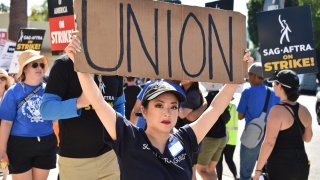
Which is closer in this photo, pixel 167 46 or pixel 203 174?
pixel 167 46

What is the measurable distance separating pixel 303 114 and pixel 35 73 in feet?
7.89

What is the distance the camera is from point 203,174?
605 cm

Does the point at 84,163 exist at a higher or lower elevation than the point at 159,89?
lower

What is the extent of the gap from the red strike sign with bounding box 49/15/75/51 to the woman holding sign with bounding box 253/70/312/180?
4.26m

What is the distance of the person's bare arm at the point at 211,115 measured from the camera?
290cm

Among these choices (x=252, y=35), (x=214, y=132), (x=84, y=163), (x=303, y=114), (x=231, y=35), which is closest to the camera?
(x=231, y=35)

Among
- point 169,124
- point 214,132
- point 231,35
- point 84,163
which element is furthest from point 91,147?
point 214,132

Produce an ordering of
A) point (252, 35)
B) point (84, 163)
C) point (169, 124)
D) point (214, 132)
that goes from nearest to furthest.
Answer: point (169, 124)
point (84, 163)
point (214, 132)
point (252, 35)

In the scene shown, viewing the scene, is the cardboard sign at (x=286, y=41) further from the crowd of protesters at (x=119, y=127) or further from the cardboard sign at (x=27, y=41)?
the cardboard sign at (x=27, y=41)

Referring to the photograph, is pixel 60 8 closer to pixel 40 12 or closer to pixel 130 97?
pixel 130 97

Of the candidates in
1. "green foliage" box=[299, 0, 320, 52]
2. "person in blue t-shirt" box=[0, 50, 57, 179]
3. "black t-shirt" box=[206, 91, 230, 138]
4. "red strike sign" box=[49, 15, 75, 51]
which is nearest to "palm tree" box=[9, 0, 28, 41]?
"red strike sign" box=[49, 15, 75, 51]

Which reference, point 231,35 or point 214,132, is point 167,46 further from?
point 214,132

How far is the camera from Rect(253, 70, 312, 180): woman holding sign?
4133mm

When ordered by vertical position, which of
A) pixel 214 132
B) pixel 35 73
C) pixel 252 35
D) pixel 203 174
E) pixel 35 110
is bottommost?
pixel 203 174
